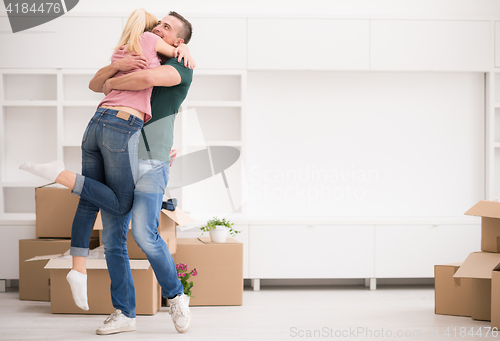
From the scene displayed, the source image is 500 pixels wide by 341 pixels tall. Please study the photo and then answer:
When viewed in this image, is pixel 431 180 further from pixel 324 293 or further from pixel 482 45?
pixel 324 293

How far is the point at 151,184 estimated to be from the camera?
1839mm

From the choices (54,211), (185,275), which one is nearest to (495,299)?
(185,275)

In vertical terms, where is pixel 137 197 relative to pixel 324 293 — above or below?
above

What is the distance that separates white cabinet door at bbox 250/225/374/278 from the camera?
3004 mm

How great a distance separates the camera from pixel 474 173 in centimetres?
339

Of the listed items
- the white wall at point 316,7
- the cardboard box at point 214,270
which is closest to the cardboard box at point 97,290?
the cardboard box at point 214,270

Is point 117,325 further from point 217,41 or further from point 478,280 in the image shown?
point 217,41

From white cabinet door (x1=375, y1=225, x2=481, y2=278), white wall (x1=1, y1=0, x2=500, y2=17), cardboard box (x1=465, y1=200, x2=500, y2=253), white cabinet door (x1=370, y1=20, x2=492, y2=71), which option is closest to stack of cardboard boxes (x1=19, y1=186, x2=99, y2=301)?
white wall (x1=1, y1=0, x2=500, y2=17)

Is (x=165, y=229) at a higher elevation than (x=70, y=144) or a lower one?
lower

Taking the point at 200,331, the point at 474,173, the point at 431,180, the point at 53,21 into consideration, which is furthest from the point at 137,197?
the point at 474,173

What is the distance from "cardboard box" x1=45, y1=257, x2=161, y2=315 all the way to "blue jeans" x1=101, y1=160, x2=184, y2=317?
0.28 meters

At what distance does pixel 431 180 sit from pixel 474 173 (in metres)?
0.33

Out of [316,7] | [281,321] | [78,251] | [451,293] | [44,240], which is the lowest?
[281,321]

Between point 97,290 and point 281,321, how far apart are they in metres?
0.99
